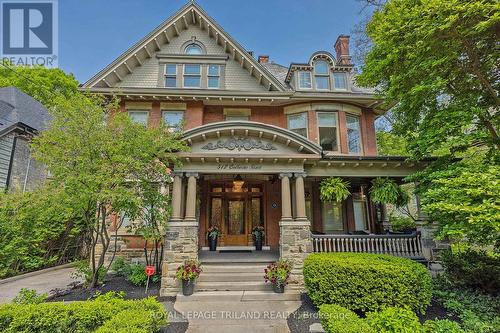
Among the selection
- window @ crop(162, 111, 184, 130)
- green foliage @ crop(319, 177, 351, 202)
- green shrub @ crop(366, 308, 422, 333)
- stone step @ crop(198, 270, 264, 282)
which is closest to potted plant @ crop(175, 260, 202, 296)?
stone step @ crop(198, 270, 264, 282)

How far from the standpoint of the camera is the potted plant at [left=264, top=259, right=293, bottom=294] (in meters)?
6.56

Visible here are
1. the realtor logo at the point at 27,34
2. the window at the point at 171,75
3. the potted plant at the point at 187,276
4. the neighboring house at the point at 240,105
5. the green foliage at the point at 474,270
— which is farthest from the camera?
the realtor logo at the point at 27,34

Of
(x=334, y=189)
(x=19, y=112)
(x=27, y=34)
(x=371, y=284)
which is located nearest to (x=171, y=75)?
(x=27, y=34)

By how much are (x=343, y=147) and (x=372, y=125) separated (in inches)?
84.6

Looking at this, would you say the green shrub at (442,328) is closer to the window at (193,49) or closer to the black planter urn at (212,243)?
the black planter urn at (212,243)

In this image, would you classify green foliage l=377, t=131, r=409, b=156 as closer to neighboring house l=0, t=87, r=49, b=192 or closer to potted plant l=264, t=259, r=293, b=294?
potted plant l=264, t=259, r=293, b=294

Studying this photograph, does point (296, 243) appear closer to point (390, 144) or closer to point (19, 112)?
point (390, 144)

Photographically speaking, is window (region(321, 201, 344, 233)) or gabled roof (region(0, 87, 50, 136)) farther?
gabled roof (region(0, 87, 50, 136))

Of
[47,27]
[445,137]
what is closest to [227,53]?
[47,27]

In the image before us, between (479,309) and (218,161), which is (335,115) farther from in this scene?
(479,309)

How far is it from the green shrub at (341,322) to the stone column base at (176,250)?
4.20m

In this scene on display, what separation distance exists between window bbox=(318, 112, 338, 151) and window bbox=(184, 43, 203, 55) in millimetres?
6686

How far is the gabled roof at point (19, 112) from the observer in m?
12.4

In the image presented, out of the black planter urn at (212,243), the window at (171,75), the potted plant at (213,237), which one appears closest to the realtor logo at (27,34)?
the window at (171,75)
